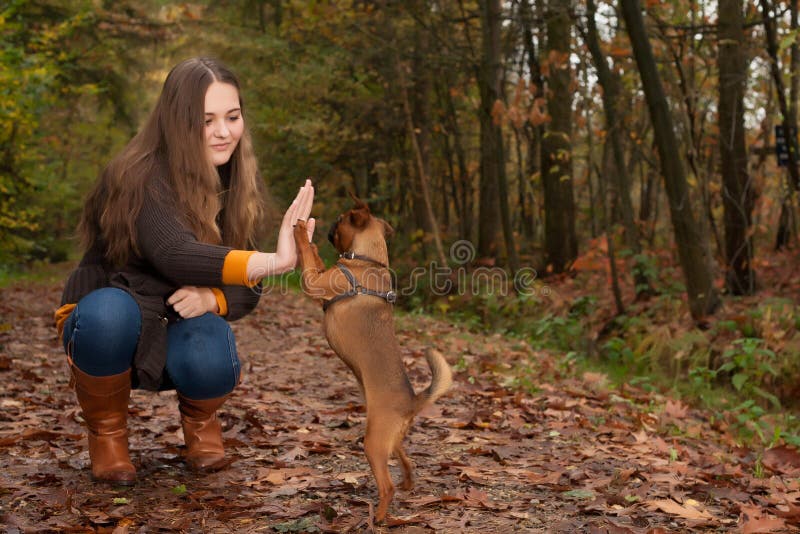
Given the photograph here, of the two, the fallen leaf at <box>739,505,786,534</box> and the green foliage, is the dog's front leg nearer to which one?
the fallen leaf at <box>739,505,786,534</box>

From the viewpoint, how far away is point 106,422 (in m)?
3.42

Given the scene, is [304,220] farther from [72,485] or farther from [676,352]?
[676,352]

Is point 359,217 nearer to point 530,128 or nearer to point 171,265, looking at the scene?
point 171,265

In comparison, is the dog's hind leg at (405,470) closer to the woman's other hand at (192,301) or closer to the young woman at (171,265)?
the young woman at (171,265)

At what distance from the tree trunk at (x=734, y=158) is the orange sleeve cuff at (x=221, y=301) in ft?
27.5

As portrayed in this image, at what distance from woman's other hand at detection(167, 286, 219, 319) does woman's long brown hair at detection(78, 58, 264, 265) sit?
10.2 inches

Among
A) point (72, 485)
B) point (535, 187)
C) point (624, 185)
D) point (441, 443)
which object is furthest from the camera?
point (535, 187)

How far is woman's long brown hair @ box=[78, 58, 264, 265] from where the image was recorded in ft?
10.8

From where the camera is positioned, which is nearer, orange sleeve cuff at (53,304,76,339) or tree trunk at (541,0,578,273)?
orange sleeve cuff at (53,304,76,339)

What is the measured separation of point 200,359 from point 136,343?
303 millimetres

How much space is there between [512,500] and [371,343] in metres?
1.05

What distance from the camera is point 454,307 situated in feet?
45.6

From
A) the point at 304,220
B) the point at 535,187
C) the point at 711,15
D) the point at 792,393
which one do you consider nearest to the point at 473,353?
the point at 792,393

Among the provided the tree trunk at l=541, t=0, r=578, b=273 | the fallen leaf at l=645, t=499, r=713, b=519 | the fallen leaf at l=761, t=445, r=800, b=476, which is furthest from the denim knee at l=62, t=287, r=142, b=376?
the tree trunk at l=541, t=0, r=578, b=273
